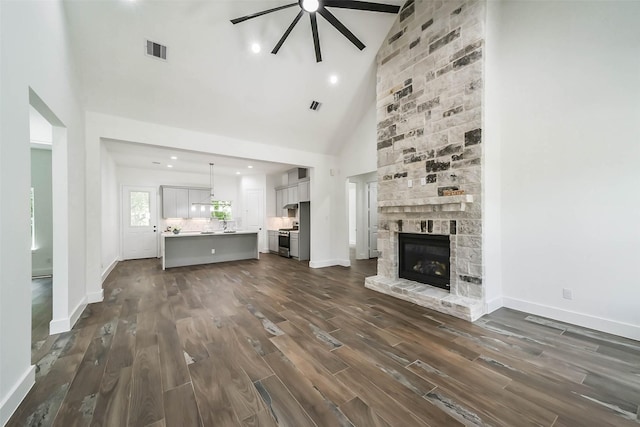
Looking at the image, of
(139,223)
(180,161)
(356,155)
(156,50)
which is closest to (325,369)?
(156,50)

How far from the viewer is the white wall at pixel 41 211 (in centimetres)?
530

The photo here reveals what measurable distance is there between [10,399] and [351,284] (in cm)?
400

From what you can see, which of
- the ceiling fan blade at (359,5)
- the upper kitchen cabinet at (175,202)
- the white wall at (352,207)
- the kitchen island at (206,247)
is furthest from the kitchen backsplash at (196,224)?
the ceiling fan blade at (359,5)

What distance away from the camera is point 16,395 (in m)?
1.63

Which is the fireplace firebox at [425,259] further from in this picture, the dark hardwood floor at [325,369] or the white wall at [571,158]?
the white wall at [571,158]

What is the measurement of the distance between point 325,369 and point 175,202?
315 inches

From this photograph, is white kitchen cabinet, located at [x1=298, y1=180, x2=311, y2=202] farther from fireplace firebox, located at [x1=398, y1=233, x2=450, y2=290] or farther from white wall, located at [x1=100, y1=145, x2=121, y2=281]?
white wall, located at [x1=100, y1=145, x2=121, y2=281]

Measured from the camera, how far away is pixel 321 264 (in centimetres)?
630

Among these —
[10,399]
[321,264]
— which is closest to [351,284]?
[321,264]

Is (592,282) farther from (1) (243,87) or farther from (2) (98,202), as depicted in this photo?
(2) (98,202)

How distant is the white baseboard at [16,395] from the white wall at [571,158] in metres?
4.96

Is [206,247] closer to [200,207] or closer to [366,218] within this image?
[200,207]

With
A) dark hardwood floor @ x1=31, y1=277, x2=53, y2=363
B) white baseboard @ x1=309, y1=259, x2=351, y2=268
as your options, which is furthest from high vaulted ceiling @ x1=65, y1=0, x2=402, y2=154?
white baseboard @ x1=309, y1=259, x2=351, y2=268

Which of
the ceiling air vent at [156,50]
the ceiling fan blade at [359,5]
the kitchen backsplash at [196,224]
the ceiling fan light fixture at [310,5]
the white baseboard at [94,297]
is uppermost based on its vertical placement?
the ceiling fan blade at [359,5]
